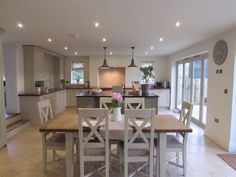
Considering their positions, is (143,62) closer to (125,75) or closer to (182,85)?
(125,75)

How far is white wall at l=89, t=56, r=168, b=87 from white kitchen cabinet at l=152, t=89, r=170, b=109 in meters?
0.77

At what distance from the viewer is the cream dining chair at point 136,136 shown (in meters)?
2.38

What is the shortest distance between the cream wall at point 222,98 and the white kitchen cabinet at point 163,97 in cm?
350

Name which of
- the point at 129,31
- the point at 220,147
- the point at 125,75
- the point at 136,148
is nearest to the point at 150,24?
the point at 129,31

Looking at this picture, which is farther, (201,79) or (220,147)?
(201,79)

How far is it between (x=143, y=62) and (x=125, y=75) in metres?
1.05

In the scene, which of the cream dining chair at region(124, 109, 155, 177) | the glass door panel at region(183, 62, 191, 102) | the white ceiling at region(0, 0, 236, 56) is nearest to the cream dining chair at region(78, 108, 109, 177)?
the cream dining chair at region(124, 109, 155, 177)

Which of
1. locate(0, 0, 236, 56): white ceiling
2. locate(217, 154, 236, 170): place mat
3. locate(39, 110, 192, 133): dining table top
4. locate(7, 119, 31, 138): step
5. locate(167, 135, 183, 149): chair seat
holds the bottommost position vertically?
locate(217, 154, 236, 170): place mat

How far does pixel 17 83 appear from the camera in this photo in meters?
5.56

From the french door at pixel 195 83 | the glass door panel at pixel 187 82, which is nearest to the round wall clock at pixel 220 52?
the french door at pixel 195 83

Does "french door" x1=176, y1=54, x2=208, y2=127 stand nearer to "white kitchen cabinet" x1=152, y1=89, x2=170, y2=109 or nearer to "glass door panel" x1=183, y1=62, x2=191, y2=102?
"glass door panel" x1=183, y1=62, x2=191, y2=102

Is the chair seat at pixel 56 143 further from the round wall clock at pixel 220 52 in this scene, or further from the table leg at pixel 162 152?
the round wall clock at pixel 220 52

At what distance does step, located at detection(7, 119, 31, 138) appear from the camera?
4.66 m

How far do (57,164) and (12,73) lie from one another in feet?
A: 11.5
